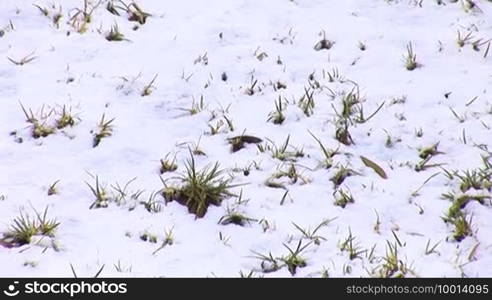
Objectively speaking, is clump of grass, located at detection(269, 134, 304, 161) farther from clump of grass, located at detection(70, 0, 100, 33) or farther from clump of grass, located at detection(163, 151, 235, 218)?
clump of grass, located at detection(70, 0, 100, 33)

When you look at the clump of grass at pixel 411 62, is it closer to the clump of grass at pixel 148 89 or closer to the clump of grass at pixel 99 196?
the clump of grass at pixel 148 89

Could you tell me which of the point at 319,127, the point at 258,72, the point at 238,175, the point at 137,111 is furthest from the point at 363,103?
the point at 137,111

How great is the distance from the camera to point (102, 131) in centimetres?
476

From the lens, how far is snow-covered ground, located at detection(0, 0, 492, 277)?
152 inches

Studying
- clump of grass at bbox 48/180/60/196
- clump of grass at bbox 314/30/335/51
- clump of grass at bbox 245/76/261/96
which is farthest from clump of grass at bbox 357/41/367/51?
clump of grass at bbox 48/180/60/196

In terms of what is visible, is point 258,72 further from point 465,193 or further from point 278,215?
point 465,193

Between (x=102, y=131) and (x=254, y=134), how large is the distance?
3.62ft

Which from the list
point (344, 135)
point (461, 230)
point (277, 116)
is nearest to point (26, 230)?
point (277, 116)

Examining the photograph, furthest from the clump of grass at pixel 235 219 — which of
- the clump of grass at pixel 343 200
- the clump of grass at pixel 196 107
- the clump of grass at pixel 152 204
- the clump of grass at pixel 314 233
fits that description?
the clump of grass at pixel 196 107

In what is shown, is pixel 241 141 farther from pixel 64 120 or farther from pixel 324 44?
pixel 324 44

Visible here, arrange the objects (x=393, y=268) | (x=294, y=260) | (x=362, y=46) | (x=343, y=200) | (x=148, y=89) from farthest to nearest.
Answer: (x=362, y=46) < (x=148, y=89) < (x=343, y=200) < (x=294, y=260) < (x=393, y=268)

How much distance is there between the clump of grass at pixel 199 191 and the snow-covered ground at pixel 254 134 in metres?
0.04

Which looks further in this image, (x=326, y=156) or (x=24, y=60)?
(x=24, y=60)

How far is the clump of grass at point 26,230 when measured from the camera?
3.85 meters
